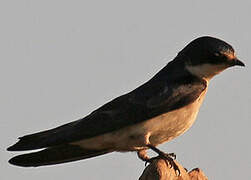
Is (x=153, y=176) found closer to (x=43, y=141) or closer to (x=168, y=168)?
(x=168, y=168)

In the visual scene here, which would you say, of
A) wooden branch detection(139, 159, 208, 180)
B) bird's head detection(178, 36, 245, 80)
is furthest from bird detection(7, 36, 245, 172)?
wooden branch detection(139, 159, 208, 180)

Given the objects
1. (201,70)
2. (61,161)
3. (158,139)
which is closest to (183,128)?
(158,139)

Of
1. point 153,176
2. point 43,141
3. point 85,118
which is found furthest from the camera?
point 85,118

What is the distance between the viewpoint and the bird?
6.94 meters

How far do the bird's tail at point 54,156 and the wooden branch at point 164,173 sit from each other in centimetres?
107

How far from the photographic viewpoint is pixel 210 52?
7484 mm

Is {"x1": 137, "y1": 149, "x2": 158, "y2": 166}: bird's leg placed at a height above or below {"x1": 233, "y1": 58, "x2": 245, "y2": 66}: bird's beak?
below

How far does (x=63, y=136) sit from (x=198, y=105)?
4.47 ft

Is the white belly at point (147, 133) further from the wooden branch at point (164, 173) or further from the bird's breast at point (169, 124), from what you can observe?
the wooden branch at point (164, 173)

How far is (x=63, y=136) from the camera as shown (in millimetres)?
6984

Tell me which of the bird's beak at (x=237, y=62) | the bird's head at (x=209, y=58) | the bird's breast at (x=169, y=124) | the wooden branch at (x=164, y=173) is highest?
the bird's head at (x=209, y=58)

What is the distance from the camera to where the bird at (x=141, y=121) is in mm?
6938

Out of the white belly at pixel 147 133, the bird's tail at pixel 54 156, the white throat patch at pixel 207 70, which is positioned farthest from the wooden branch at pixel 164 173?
the white throat patch at pixel 207 70

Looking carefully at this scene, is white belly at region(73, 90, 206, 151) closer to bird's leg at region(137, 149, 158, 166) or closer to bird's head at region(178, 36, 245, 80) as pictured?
bird's leg at region(137, 149, 158, 166)
